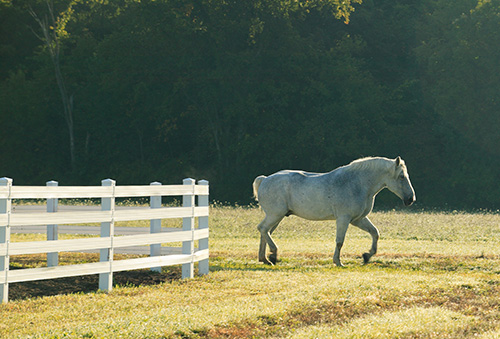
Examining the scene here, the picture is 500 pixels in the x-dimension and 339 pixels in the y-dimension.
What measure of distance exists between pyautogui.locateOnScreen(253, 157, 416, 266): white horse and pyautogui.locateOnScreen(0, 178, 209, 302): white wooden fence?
9.82 feet

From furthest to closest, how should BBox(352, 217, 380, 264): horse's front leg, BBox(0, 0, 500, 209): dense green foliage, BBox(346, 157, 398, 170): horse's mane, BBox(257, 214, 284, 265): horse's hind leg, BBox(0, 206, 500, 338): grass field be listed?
BBox(0, 0, 500, 209): dense green foliage < BBox(346, 157, 398, 170): horse's mane < BBox(352, 217, 380, 264): horse's front leg < BBox(257, 214, 284, 265): horse's hind leg < BBox(0, 206, 500, 338): grass field

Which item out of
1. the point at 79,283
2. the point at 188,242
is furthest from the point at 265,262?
the point at 79,283

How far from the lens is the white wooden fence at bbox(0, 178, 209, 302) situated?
31.8 feet

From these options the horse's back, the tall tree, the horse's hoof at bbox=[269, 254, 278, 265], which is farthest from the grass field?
the tall tree

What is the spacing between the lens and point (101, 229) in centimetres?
1141

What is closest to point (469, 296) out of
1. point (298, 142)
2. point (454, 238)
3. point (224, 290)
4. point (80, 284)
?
point (224, 290)

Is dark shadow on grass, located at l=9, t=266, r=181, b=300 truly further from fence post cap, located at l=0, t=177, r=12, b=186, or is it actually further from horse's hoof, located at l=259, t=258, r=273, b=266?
horse's hoof, located at l=259, t=258, r=273, b=266

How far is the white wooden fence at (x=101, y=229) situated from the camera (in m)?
9.68

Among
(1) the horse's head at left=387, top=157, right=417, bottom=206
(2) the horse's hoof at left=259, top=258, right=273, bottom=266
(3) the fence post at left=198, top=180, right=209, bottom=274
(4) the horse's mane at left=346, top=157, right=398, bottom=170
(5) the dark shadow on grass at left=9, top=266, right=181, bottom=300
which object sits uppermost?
(4) the horse's mane at left=346, top=157, right=398, bottom=170

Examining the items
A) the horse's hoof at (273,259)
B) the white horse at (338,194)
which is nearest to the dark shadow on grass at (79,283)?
the horse's hoof at (273,259)

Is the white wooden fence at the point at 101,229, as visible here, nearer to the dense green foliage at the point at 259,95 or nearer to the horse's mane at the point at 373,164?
the horse's mane at the point at 373,164

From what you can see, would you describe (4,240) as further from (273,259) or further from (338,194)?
(338,194)

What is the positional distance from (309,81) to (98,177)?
16.3m

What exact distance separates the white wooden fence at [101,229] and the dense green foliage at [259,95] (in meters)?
36.0
